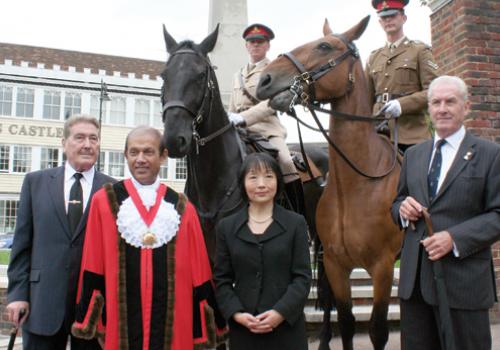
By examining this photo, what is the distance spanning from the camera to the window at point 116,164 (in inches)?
1389

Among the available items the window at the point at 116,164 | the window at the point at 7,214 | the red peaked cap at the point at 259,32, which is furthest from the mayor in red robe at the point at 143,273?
the window at the point at 116,164

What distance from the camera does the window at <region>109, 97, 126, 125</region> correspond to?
3581 cm

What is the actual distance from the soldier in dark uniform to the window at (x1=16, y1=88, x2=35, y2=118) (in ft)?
111

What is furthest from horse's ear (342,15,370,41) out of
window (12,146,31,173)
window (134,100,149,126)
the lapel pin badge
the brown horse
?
window (12,146,31,173)

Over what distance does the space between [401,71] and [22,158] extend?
34.3 meters

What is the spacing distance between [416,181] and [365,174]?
3.81 feet

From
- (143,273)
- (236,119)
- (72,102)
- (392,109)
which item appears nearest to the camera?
(143,273)

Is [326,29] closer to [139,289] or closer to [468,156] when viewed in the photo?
[468,156]

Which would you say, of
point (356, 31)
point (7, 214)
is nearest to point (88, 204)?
point (356, 31)

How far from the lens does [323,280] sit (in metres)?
5.71

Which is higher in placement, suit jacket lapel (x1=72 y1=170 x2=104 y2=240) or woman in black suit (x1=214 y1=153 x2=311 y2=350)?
suit jacket lapel (x1=72 y1=170 x2=104 y2=240)

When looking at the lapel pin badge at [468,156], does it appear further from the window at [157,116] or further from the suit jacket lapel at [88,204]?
the window at [157,116]

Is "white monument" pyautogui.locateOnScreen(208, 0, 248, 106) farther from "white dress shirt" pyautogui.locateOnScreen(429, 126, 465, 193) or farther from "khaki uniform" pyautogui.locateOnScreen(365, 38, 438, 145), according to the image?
"white dress shirt" pyautogui.locateOnScreen(429, 126, 465, 193)

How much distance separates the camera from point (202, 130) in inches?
167
